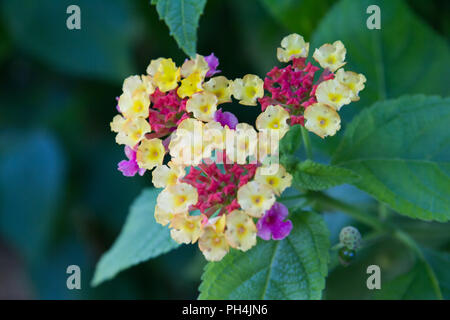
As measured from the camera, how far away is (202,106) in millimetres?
680

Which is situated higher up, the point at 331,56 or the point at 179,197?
the point at 331,56

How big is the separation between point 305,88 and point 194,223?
9.3 inches

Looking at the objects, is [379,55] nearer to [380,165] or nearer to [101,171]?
[380,165]

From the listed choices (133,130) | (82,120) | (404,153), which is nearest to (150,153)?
(133,130)

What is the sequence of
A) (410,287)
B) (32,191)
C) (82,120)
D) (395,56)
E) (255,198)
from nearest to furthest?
(255,198), (410,287), (395,56), (32,191), (82,120)

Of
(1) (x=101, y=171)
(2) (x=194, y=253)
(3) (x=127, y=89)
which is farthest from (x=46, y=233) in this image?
(3) (x=127, y=89)

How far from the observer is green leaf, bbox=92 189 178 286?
88 centimetres

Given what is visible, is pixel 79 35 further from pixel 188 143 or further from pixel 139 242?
pixel 188 143

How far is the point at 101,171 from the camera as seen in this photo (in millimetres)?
1815

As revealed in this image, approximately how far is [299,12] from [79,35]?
0.84 metres

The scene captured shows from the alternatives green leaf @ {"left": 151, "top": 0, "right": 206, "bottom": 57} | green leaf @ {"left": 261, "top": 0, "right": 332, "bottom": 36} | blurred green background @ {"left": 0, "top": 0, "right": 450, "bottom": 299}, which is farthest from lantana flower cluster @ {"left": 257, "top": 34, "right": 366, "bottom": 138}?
blurred green background @ {"left": 0, "top": 0, "right": 450, "bottom": 299}

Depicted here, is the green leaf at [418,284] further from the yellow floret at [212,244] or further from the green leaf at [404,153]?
the yellow floret at [212,244]

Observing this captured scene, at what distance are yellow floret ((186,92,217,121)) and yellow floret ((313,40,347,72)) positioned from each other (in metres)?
0.16

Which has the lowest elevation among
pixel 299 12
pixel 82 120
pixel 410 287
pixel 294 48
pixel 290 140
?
pixel 410 287
